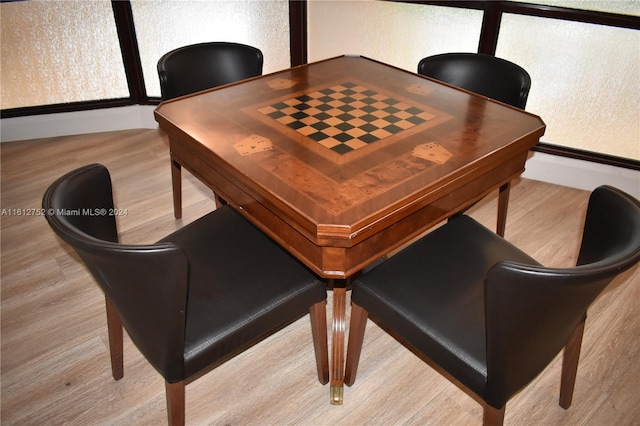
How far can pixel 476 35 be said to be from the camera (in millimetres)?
2670

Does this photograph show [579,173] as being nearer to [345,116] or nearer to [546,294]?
[345,116]

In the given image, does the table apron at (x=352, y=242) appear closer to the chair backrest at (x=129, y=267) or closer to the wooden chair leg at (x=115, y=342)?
the chair backrest at (x=129, y=267)

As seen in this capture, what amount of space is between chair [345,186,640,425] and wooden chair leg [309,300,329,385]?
Answer: 73 millimetres

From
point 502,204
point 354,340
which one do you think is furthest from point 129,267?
point 502,204

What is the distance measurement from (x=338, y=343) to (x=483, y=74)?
1.22 meters

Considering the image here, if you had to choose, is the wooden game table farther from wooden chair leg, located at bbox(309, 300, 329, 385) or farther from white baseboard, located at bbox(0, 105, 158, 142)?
white baseboard, located at bbox(0, 105, 158, 142)

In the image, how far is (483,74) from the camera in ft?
6.86

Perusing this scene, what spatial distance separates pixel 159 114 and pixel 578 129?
6.80ft

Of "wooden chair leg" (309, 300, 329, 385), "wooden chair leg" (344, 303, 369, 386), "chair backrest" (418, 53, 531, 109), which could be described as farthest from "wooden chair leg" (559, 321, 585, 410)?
"chair backrest" (418, 53, 531, 109)

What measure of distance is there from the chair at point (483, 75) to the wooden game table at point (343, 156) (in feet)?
0.56

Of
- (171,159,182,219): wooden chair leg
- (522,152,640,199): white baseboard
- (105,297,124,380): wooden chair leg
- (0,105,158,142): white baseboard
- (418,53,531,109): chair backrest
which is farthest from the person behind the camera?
(0,105,158,142): white baseboard

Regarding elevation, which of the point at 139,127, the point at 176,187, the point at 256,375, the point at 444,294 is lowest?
the point at 256,375

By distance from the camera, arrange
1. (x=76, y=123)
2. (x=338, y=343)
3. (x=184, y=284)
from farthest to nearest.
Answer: (x=76, y=123), (x=338, y=343), (x=184, y=284)

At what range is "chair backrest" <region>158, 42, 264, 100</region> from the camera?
7.13 feet
